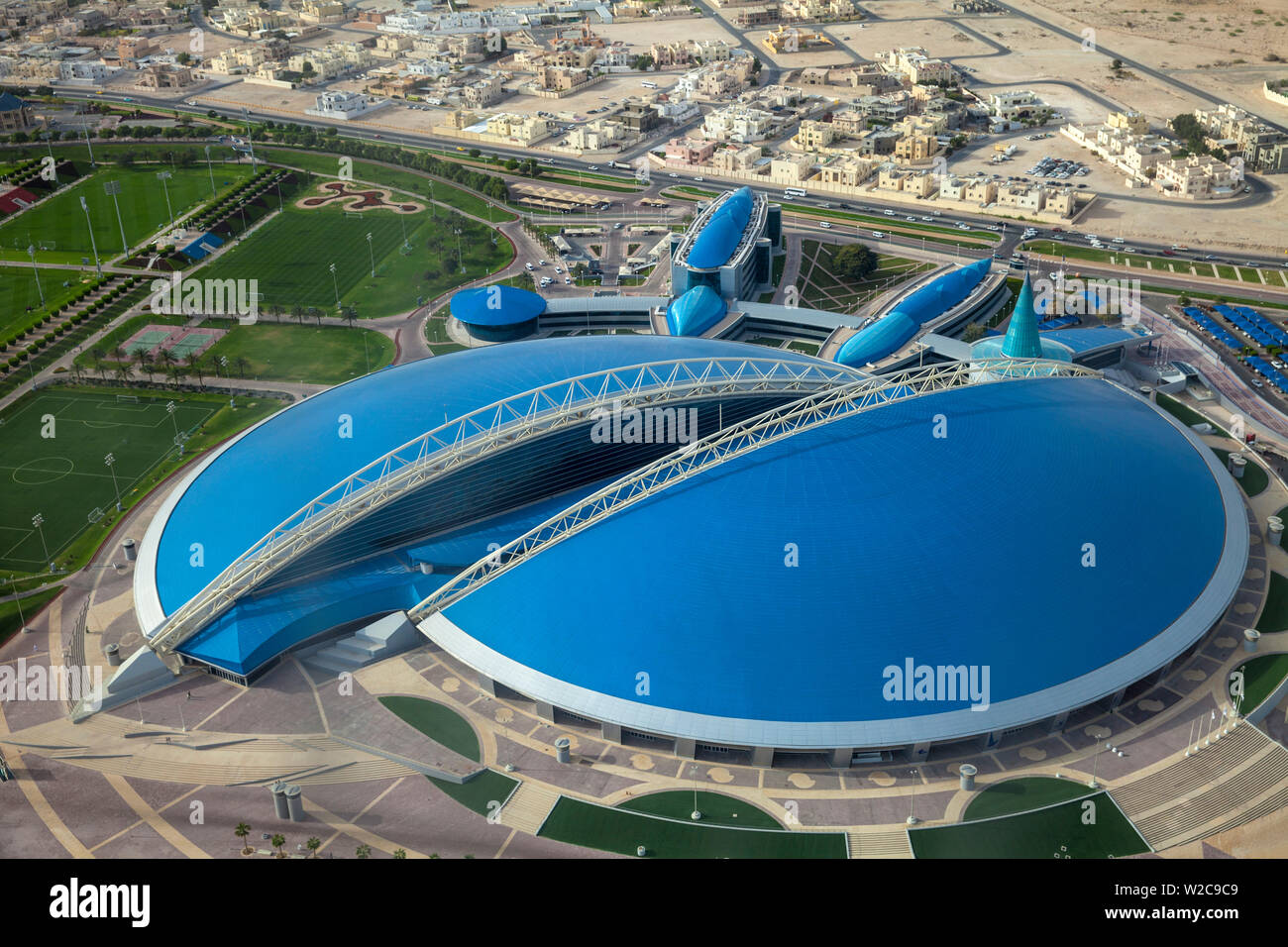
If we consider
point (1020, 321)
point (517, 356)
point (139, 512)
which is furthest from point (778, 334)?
point (139, 512)

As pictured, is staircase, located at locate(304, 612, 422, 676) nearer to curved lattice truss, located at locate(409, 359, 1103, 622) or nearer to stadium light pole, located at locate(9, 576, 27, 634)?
curved lattice truss, located at locate(409, 359, 1103, 622)

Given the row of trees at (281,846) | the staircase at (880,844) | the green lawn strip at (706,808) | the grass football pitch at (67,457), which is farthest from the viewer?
the grass football pitch at (67,457)

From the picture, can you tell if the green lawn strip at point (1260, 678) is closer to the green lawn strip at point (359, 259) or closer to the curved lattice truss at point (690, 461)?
the curved lattice truss at point (690, 461)

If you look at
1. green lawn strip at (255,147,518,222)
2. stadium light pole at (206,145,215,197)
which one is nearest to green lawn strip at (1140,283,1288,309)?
green lawn strip at (255,147,518,222)

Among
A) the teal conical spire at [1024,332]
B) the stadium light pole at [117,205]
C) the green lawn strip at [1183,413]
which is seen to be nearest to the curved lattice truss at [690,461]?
the teal conical spire at [1024,332]

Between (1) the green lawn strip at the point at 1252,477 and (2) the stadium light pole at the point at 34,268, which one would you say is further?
(2) the stadium light pole at the point at 34,268

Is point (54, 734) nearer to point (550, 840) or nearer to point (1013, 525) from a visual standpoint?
point (550, 840)
